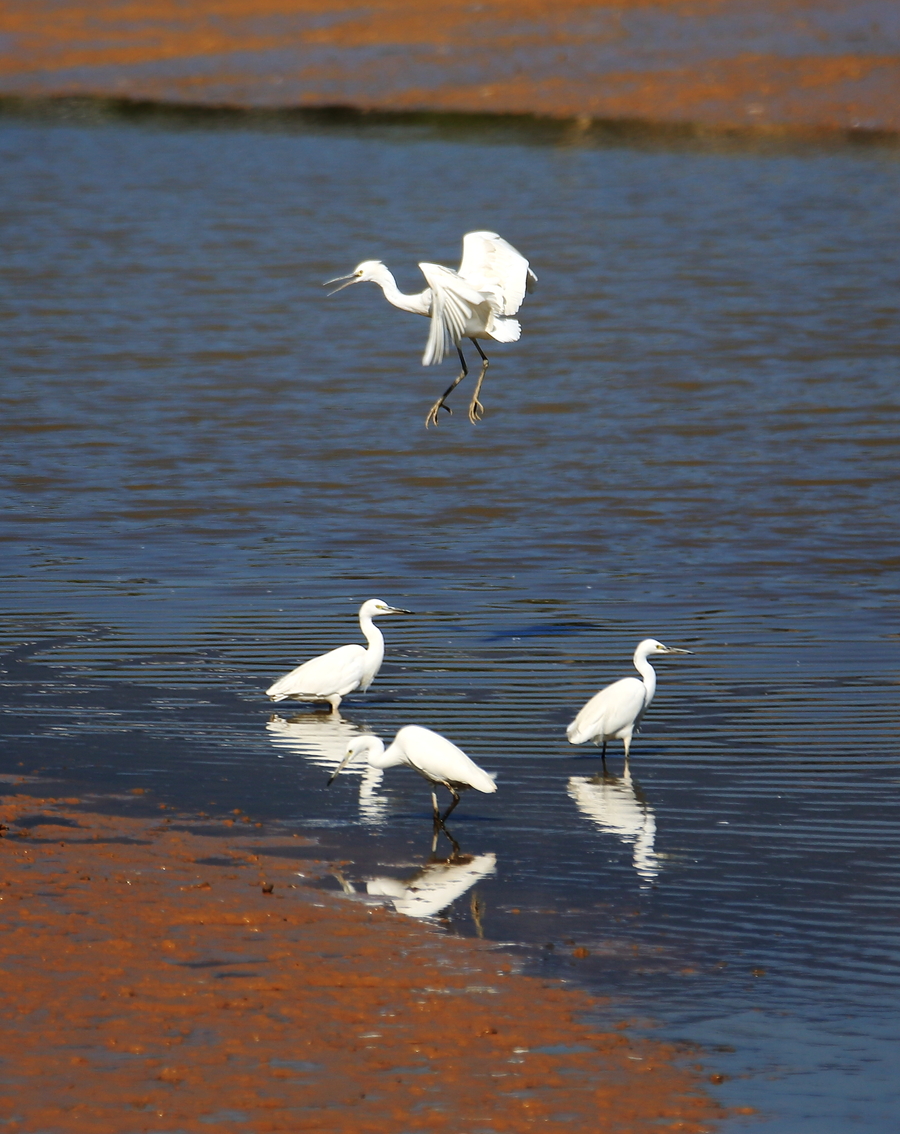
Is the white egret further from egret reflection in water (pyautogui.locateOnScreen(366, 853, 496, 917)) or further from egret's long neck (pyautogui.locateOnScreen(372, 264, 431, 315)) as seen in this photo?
egret's long neck (pyautogui.locateOnScreen(372, 264, 431, 315))

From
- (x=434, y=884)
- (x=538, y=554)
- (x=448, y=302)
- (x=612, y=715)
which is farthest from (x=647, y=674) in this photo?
(x=538, y=554)

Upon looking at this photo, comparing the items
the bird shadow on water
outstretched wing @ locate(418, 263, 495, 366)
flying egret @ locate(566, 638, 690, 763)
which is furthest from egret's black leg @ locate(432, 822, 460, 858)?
outstretched wing @ locate(418, 263, 495, 366)

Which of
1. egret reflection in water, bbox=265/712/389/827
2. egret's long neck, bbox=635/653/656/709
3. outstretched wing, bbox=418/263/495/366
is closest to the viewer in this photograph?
egret reflection in water, bbox=265/712/389/827

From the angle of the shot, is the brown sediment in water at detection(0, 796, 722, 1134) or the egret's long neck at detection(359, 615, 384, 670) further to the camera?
the egret's long neck at detection(359, 615, 384, 670)

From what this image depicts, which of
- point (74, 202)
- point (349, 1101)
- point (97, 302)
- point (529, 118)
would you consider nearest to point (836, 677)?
point (349, 1101)

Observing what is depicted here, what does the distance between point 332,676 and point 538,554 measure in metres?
4.85

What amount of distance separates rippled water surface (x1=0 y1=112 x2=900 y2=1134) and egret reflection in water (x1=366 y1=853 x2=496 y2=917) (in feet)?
0.09

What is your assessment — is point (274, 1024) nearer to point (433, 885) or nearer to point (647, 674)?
point (433, 885)

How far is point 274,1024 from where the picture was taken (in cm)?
617

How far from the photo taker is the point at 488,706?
34.2 feet

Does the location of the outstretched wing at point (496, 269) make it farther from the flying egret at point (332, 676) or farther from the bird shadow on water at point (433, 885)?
the bird shadow on water at point (433, 885)

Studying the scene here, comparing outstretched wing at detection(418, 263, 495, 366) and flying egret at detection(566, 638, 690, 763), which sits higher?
outstretched wing at detection(418, 263, 495, 366)

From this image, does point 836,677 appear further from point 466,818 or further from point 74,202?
point 74,202

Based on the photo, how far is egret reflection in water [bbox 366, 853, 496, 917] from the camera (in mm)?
7401
